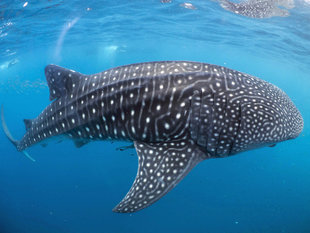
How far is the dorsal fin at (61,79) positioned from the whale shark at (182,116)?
0.78 meters

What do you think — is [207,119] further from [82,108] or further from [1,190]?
[1,190]

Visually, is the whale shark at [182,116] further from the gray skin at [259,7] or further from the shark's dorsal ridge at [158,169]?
the gray skin at [259,7]

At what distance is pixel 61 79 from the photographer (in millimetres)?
4129

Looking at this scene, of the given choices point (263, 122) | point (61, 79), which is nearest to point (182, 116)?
point (263, 122)

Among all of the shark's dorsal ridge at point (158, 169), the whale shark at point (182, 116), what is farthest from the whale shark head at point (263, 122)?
the shark's dorsal ridge at point (158, 169)

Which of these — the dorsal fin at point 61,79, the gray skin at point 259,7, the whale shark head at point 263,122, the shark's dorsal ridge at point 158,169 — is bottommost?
the shark's dorsal ridge at point 158,169

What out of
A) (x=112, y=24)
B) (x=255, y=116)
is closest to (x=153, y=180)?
(x=255, y=116)

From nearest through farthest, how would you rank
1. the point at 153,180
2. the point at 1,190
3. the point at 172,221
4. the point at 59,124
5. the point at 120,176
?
the point at 153,180
the point at 59,124
the point at 172,221
the point at 120,176
the point at 1,190

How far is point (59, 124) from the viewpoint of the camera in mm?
4297

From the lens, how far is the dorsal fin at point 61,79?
158 inches

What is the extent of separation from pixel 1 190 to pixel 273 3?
18544mm

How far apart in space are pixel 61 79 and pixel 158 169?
2.72m

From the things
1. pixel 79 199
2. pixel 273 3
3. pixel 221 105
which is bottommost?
pixel 79 199

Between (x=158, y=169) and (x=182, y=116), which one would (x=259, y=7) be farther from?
(x=158, y=169)
